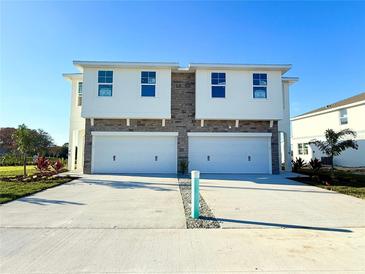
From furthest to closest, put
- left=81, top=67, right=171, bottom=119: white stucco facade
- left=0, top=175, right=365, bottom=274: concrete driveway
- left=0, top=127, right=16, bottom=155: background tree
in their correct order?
left=0, top=127, right=16, bottom=155: background tree, left=81, top=67, right=171, bottom=119: white stucco facade, left=0, top=175, right=365, bottom=274: concrete driveway

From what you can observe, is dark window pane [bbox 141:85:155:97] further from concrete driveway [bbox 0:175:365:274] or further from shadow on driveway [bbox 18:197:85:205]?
shadow on driveway [bbox 18:197:85:205]

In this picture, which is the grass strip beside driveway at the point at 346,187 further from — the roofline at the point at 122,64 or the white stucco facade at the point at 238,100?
the roofline at the point at 122,64

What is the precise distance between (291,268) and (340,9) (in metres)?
11.7

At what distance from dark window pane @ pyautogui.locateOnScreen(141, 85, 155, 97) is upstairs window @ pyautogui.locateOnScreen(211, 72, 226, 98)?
12.0 ft

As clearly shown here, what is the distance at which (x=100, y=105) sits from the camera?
13.9 m

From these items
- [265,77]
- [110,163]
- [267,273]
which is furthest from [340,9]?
[110,163]

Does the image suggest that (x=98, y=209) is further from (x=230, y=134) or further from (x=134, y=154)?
(x=230, y=134)

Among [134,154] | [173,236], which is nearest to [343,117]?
[134,154]

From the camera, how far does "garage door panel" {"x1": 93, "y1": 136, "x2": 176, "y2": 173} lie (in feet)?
46.3

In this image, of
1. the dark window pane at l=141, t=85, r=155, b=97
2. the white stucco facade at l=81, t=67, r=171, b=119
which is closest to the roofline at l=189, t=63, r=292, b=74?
the white stucco facade at l=81, t=67, r=171, b=119

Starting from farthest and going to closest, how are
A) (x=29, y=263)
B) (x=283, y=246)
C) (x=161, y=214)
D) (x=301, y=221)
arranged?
(x=161, y=214) < (x=301, y=221) < (x=283, y=246) < (x=29, y=263)

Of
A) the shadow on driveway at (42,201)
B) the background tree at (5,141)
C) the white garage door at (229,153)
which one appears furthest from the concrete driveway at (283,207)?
the background tree at (5,141)

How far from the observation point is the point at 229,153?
1442 centimetres

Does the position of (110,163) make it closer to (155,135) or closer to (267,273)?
(155,135)
